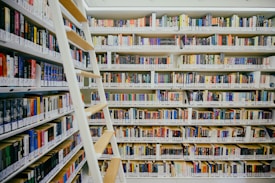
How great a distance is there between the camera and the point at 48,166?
1.52 metres

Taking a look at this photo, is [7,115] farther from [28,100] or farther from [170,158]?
[170,158]

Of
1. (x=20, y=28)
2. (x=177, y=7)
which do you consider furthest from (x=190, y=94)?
(x=20, y=28)

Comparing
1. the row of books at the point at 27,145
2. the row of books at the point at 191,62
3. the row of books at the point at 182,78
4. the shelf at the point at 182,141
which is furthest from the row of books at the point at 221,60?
the row of books at the point at 27,145

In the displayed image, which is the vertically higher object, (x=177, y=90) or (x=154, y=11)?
(x=154, y=11)

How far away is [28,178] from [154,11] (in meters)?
2.54

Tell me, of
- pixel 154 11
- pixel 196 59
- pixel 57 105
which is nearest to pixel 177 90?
pixel 196 59

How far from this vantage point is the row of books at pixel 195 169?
8.72ft

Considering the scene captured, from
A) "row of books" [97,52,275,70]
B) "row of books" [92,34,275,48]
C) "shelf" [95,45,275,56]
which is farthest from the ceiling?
"row of books" [97,52,275,70]

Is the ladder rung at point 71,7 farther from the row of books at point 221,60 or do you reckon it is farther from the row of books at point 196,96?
the row of books at point 221,60

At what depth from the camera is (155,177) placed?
266 centimetres

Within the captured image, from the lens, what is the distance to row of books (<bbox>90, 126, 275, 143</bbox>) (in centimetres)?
266

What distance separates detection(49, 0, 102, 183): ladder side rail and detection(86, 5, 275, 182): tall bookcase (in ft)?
5.29

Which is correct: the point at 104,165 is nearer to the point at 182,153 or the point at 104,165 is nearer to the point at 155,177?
the point at 155,177

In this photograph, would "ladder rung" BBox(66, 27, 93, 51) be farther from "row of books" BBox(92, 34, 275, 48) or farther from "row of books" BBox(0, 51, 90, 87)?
"row of books" BBox(92, 34, 275, 48)
